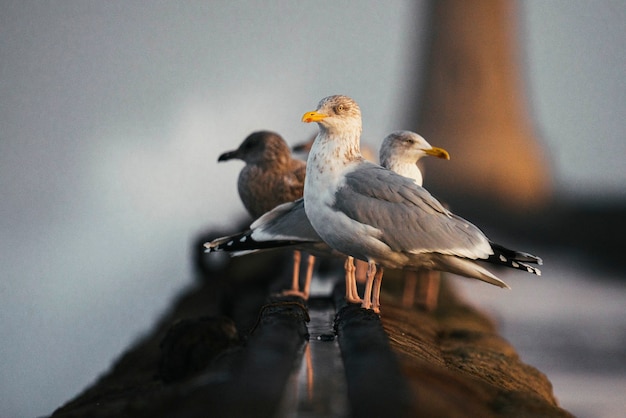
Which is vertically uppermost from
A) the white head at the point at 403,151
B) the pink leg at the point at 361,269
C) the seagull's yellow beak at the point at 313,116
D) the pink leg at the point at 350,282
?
the seagull's yellow beak at the point at 313,116

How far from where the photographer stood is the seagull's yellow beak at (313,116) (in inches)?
90.9

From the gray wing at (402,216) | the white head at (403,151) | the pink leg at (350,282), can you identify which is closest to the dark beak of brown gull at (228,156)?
the pink leg at (350,282)

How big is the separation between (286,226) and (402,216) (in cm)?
57

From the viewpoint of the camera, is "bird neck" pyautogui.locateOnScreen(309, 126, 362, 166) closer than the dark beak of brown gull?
Yes

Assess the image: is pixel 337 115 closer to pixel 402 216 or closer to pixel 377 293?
pixel 402 216

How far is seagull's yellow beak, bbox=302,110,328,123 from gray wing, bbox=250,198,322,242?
1.49 ft

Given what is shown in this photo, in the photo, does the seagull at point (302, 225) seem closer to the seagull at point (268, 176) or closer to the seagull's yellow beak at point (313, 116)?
the seagull's yellow beak at point (313, 116)

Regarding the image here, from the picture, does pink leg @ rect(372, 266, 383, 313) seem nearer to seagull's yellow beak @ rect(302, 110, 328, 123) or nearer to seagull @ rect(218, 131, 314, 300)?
seagull's yellow beak @ rect(302, 110, 328, 123)

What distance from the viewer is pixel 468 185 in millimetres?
14398

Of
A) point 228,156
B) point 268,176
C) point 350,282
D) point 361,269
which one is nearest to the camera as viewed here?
point 350,282

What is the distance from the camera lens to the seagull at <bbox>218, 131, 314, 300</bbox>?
3.43 meters

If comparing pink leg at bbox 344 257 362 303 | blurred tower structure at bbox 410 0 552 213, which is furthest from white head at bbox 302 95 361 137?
blurred tower structure at bbox 410 0 552 213

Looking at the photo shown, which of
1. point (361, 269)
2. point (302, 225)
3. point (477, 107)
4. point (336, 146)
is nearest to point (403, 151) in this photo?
point (336, 146)

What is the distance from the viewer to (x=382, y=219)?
2.30 metres
